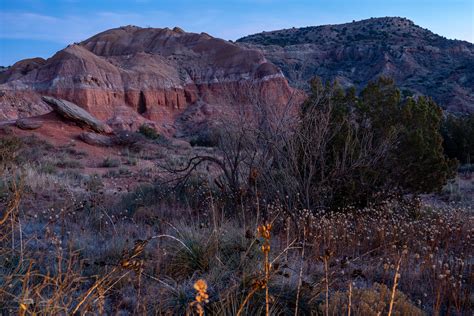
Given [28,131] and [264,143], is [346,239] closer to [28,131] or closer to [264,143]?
[264,143]

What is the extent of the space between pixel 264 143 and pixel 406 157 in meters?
3.13

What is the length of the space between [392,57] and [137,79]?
33750 millimetres

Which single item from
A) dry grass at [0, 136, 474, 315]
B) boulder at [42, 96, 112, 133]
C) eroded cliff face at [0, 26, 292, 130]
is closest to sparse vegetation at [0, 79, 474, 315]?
dry grass at [0, 136, 474, 315]

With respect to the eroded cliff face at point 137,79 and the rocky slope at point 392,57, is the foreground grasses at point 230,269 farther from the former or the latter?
the rocky slope at point 392,57

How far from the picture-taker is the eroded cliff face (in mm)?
37438

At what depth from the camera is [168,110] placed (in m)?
42.2

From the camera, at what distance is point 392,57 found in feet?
196

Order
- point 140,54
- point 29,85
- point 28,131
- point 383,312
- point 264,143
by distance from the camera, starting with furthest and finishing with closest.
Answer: point 140,54
point 29,85
point 28,131
point 264,143
point 383,312

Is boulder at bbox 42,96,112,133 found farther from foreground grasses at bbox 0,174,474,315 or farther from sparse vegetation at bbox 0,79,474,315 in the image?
foreground grasses at bbox 0,174,474,315

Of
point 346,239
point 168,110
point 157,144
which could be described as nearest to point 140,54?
point 168,110

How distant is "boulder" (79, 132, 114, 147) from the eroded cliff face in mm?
10899

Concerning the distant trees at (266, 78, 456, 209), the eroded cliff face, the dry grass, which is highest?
the eroded cliff face

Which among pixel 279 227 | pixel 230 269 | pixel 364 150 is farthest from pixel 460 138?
pixel 230 269

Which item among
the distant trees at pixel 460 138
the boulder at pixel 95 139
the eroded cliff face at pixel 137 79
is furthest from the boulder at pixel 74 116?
the distant trees at pixel 460 138
